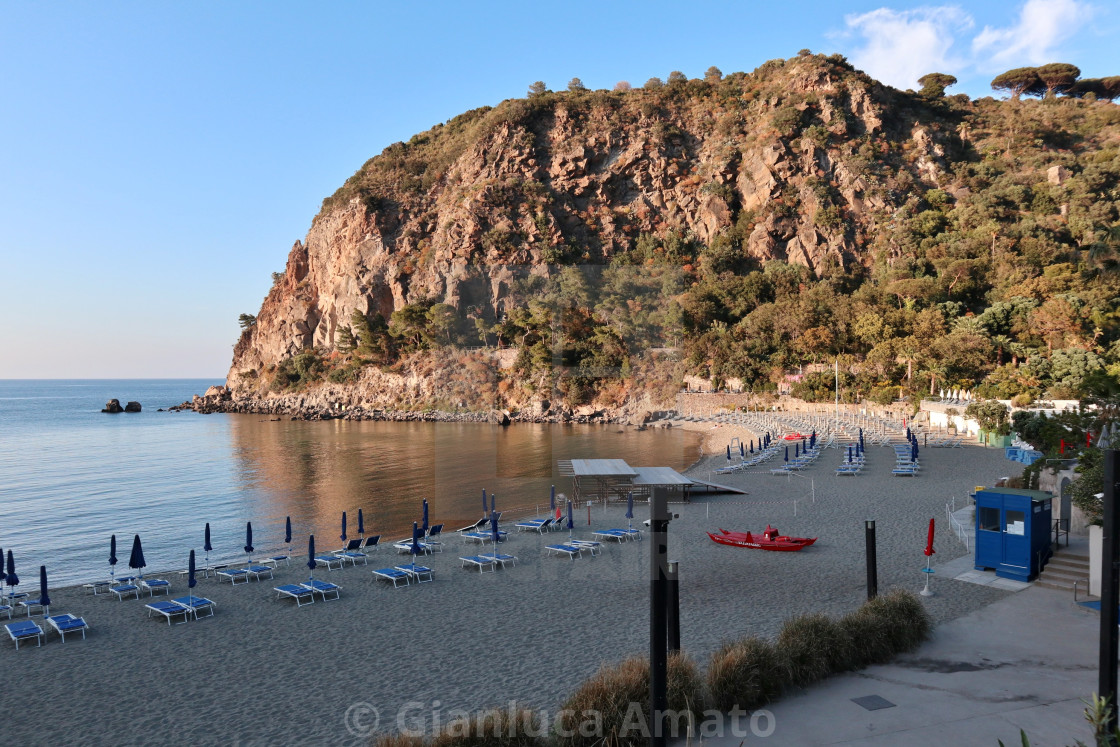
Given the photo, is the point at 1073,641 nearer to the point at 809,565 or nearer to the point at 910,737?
the point at 910,737

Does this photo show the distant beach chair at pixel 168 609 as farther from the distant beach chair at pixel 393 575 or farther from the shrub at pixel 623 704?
the shrub at pixel 623 704

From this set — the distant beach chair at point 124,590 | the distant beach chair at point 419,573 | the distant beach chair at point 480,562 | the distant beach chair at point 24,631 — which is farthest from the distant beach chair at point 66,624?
the distant beach chair at point 480,562

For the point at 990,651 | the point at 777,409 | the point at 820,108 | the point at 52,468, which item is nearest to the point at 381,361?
the point at 52,468

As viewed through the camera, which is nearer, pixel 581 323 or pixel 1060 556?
pixel 1060 556

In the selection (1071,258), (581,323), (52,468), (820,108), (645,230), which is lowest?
(52,468)

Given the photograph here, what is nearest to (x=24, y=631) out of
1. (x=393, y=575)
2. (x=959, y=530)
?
(x=393, y=575)

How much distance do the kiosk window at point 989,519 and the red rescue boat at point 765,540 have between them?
11.7 ft

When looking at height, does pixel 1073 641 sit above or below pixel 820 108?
below

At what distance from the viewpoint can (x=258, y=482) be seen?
3328 centimetres

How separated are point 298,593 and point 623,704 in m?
8.20

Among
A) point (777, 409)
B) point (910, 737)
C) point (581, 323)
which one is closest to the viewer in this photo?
point (910, 737)

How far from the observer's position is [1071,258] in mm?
58219

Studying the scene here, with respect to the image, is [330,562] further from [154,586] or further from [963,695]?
[963,695]

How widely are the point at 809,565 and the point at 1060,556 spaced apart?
416 cm
